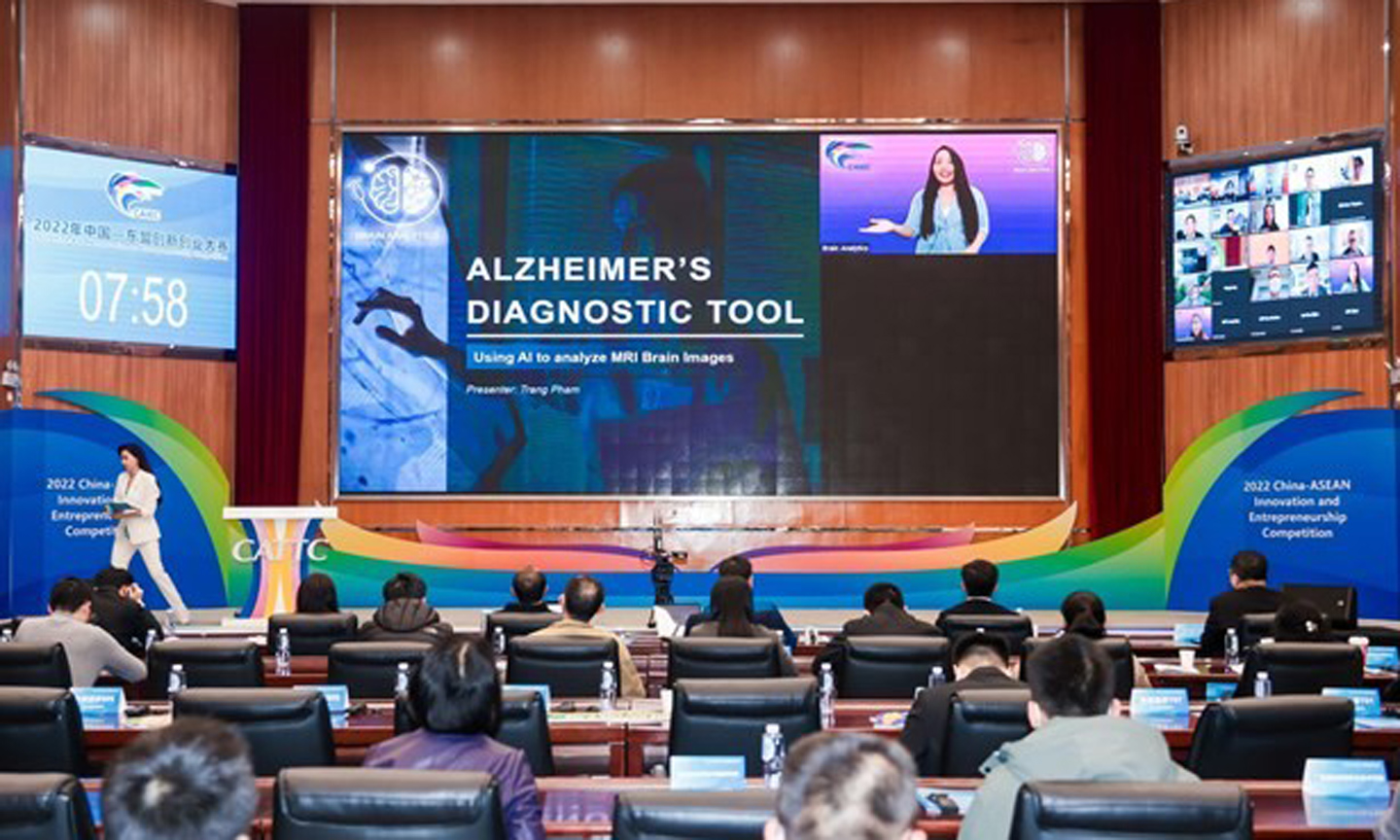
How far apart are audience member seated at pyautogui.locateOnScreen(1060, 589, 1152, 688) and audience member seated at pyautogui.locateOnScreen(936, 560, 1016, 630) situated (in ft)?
1.35

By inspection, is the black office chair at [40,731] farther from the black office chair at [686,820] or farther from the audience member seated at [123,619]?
the audience member seated at [123,619]

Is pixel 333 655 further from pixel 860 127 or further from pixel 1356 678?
pixel 860 127

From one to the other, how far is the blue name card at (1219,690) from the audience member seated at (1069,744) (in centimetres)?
279

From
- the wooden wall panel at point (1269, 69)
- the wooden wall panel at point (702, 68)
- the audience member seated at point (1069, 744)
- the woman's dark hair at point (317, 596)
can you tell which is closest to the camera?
the audience member seated at point (1069, 744)

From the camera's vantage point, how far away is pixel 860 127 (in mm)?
13703

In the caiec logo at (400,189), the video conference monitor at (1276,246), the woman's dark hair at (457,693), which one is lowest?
the woman's dark hair at (457,693)

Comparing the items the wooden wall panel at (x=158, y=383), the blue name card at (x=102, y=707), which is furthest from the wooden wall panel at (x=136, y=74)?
the blue name card at (x=102, y=707)

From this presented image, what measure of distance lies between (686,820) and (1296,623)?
14.6 feet

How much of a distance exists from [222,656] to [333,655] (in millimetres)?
387

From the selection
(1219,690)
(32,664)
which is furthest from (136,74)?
(1219,690)

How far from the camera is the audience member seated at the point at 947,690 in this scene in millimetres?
4605

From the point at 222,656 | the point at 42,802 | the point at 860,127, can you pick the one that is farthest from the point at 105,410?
the point at 42,802

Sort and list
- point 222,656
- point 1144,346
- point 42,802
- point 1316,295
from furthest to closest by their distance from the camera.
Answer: point 1144,346
point 1316,295
point 222,656
point 42,802

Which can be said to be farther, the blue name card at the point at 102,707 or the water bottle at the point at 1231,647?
the water bottle at the point at 1231,647
